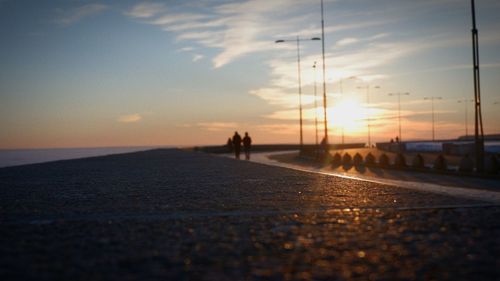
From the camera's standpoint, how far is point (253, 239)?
632 centimetres

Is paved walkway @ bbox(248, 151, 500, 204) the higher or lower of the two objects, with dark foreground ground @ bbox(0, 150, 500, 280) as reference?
lower

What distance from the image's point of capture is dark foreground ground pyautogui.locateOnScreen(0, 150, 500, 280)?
4.80 meters

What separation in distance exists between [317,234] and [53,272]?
3072 millimetres

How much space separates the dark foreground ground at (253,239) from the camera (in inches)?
189

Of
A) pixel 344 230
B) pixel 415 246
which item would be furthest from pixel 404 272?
pixel 344 230

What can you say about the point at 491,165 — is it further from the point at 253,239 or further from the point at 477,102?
the point at 253,239

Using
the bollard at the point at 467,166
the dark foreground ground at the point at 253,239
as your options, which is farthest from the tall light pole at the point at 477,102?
the dark foreground ground at the point at 253,239

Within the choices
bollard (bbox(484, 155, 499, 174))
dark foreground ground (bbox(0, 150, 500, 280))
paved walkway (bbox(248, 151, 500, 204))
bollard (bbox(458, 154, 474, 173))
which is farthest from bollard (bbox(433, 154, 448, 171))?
dark foreground ground (bbox(0, 150, 500, 280))

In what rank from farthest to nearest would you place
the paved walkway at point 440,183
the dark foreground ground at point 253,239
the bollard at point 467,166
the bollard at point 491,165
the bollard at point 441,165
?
1. the bollard at point 441,165
2. the bollard at point 467,166
3. the bollard at point 491,165
4. the paved walkway at point 440,183
5. the dark foreground ground at point 253,239

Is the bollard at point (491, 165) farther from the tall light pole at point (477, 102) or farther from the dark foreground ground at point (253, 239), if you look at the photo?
the dark foreground ground at point (253, 239)

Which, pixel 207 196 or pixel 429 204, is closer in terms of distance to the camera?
pixel 429 204

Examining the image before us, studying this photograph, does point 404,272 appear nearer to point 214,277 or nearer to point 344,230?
point 214,277

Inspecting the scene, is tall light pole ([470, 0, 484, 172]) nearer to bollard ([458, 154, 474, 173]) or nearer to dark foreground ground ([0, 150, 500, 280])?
bollard ([458, 154, 474, 173])

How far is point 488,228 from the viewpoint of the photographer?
6.92 m
